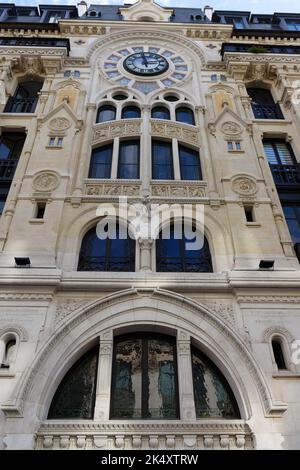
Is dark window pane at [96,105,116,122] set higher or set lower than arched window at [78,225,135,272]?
higher

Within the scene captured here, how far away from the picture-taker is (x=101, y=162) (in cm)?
1692

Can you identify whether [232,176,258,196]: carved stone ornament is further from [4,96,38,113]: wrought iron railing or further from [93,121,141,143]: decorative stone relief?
[4,96,38,113]: wrought iron railing

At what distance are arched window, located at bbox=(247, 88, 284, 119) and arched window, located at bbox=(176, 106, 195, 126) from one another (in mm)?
3385

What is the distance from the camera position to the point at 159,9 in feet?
92.8

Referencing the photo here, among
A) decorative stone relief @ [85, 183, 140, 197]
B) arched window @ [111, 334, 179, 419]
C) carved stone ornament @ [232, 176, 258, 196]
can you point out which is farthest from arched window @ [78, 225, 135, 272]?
carved stone ornament @ [232, 176, 258, 196]

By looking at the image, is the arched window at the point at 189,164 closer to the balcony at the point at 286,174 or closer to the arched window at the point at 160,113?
the arched window at the point at 160,113

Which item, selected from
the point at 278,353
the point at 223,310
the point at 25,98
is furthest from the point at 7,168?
the point at 278,353

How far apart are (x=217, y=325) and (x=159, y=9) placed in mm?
25869

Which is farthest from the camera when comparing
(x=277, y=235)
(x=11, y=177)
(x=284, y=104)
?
(x=284, y=104)

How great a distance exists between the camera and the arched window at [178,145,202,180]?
53.5ft

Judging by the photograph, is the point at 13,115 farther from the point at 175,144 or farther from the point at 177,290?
the point at 177,290

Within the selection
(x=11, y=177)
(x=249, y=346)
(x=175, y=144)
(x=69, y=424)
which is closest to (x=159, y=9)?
(x=175, y=144)

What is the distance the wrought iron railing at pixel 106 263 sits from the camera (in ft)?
41.7

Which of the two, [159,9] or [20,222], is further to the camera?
[159,9]
